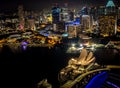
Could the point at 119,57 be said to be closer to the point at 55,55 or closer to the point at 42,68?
the point at 55,55

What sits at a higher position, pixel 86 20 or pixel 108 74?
pixel 86 20

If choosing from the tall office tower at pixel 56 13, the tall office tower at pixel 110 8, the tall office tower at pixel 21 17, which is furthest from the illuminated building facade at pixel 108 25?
A: the tall office tower at pixel 21 17

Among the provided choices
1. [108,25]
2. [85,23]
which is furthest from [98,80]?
[85,23]

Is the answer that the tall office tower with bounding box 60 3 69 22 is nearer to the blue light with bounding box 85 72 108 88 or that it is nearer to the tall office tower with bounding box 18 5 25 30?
the tall office tower with bounding box 18 5 25 30

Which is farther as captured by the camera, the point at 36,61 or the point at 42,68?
the point at 36,61

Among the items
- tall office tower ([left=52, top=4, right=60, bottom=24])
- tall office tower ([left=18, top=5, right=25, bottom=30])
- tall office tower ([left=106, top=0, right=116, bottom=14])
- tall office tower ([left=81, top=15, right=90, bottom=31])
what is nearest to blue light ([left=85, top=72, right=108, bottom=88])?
tall office tower ([left=81, top=15, right=90, bottom=31])

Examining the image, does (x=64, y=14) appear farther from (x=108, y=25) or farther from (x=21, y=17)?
(x=108, y=25)

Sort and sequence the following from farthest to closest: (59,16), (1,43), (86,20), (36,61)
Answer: (59,16)
(86,20)
(1,43)
(36,61)

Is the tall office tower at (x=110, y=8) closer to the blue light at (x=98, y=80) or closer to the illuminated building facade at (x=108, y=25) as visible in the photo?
the illuminated building facade at (x=108, y=25)

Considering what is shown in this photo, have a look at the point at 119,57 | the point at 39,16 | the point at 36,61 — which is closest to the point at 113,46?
the point at 119,57
